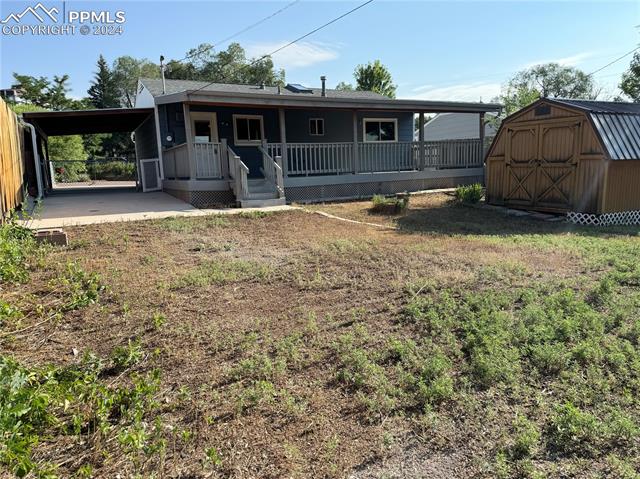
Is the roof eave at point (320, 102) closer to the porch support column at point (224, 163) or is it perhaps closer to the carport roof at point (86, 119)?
the porch support column at point (224, 163)

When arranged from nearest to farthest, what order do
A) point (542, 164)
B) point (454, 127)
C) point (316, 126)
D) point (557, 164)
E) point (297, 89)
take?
1. point (557, 164)
2. point (542, 164)
3. point (316, 126)
4. point (297, 89)
5. point (454, 127)

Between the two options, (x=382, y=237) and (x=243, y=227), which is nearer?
(x=382, y=237)

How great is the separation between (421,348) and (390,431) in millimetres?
1063

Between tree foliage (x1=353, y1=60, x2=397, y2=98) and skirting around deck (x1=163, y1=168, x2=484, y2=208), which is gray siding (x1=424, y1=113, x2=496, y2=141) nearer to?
tree foliage (x1=353, y1=60, x2=397, y2=98)

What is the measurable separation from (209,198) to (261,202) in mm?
1529

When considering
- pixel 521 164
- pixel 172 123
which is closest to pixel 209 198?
pixel 172 123

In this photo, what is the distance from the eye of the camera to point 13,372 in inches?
103

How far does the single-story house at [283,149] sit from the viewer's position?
11.8m

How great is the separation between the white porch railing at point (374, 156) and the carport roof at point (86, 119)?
515 cm

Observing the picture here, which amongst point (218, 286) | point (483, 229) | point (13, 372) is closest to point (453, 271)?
point (218, 286)

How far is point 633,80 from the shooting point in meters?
25.2

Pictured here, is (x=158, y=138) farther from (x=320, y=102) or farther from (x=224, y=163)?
(x=320, y=102)

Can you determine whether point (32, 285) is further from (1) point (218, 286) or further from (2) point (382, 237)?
(2) point (382, 237)

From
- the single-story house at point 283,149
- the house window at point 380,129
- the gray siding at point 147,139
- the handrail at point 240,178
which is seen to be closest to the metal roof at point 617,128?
the single-story house at point 283,149
